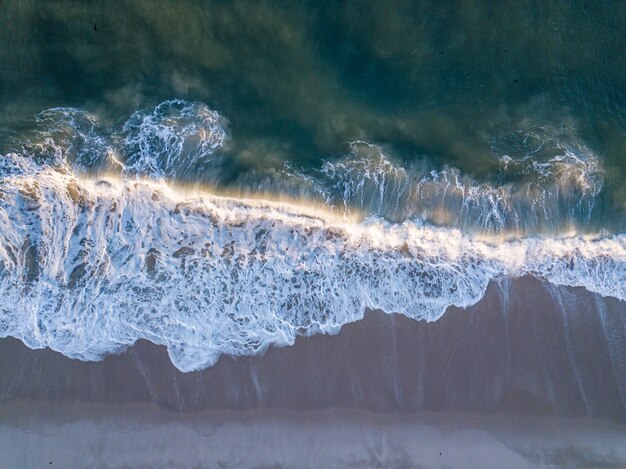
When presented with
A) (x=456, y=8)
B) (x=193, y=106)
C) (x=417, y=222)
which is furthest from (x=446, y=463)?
(x=456, y=8)

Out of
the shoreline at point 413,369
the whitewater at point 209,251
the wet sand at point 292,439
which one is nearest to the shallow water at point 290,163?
the whitewater at point 209,251

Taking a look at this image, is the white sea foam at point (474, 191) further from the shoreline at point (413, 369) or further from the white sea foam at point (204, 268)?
the shoreline at point (413, 369)

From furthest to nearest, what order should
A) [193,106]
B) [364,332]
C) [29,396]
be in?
[193,106] → [364,332] → [29,396]

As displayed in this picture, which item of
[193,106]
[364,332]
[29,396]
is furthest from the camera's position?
[193,106]

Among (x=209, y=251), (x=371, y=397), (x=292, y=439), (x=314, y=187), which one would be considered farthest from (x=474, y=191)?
(x=292, y=439)

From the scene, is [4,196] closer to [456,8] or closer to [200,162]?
[200,162]

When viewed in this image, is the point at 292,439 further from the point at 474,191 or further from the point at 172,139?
the point at 172,139
